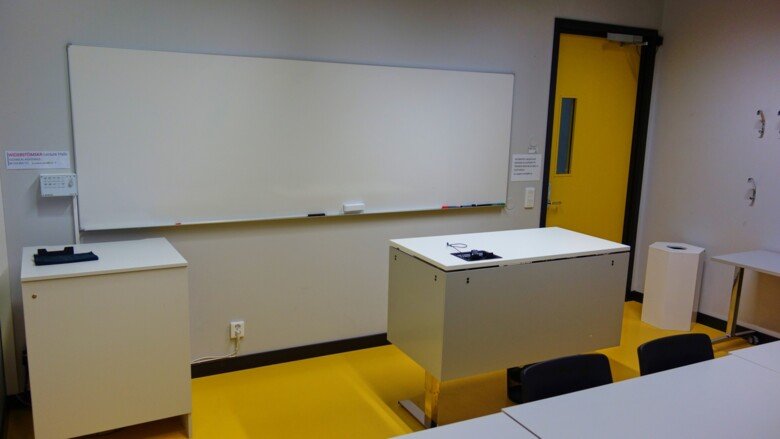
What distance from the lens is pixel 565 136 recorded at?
4.71 meters

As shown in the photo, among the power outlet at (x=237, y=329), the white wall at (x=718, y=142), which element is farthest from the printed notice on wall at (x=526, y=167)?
the power outlet at (x=237, y=329)

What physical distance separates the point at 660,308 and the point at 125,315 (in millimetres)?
3995

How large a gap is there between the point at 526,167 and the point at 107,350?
10.6ft

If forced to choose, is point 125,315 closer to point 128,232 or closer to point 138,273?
point 138,273

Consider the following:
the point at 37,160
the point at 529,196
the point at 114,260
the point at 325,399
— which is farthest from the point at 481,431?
the point at 529,196

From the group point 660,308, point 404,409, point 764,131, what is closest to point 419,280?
point 404,409

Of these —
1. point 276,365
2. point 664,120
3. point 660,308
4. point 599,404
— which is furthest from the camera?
point 664,120

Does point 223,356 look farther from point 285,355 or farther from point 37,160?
point 37,160

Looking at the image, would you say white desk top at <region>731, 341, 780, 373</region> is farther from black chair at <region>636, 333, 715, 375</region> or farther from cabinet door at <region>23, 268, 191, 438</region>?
cabinet door at <region>23, 268, 191, 438</region>

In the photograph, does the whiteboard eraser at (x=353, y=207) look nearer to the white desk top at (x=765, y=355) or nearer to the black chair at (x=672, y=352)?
the black chair at (x=672, y=352)

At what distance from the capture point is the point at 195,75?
10.5 feet

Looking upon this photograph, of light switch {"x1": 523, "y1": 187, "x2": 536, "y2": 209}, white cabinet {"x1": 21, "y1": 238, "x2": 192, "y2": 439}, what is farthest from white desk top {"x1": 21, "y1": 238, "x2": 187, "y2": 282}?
light switch {"x1": 523, "y1": 187, "x2": 536, "y2": 209}

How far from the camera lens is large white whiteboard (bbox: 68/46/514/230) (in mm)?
3062

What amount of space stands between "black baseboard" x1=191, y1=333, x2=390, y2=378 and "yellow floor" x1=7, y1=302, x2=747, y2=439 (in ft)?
0.14
